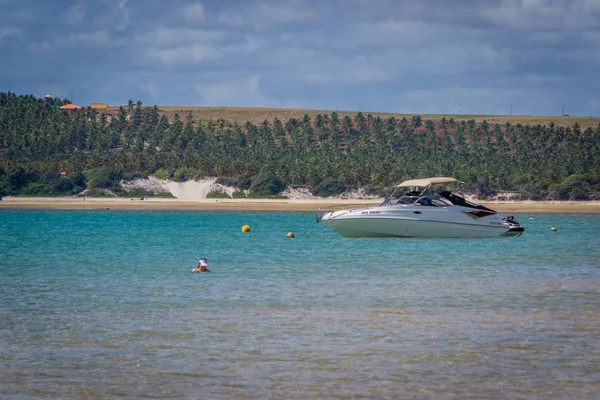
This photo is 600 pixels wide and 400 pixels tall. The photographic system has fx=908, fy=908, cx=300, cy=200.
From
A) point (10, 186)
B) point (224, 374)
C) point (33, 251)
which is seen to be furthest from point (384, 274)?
point (10, 186)

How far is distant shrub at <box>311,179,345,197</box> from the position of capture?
154m

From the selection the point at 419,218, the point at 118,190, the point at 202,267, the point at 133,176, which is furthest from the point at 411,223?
the point at 133,176

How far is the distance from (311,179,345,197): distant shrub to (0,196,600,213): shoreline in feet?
10.9

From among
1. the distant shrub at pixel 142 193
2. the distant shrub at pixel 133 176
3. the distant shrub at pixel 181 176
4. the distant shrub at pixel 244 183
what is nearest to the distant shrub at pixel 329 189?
the distant shrub at pixel 244 183

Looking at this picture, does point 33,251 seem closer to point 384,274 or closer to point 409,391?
point 384,274

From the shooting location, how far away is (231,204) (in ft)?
468

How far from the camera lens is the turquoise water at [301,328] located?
14.4 metres

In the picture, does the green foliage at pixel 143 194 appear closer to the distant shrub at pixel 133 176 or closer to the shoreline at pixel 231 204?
the distant shrub at pixel 133 176

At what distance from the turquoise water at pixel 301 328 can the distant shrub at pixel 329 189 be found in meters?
114

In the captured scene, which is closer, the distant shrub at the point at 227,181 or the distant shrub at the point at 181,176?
the distant shrub at the point at 227,181

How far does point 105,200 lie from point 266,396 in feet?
464

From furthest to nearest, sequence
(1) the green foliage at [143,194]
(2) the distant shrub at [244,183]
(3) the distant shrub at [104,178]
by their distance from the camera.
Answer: (3) the distant shrub at [104,178]
(1) the green foliage at [143,194]
(2) the distant shrub at [244,183]

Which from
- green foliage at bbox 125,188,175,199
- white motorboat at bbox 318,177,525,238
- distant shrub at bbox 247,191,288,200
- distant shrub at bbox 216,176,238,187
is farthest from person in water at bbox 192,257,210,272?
green foliage at bbox 125,188,175,199

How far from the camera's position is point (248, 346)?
57.7ft
